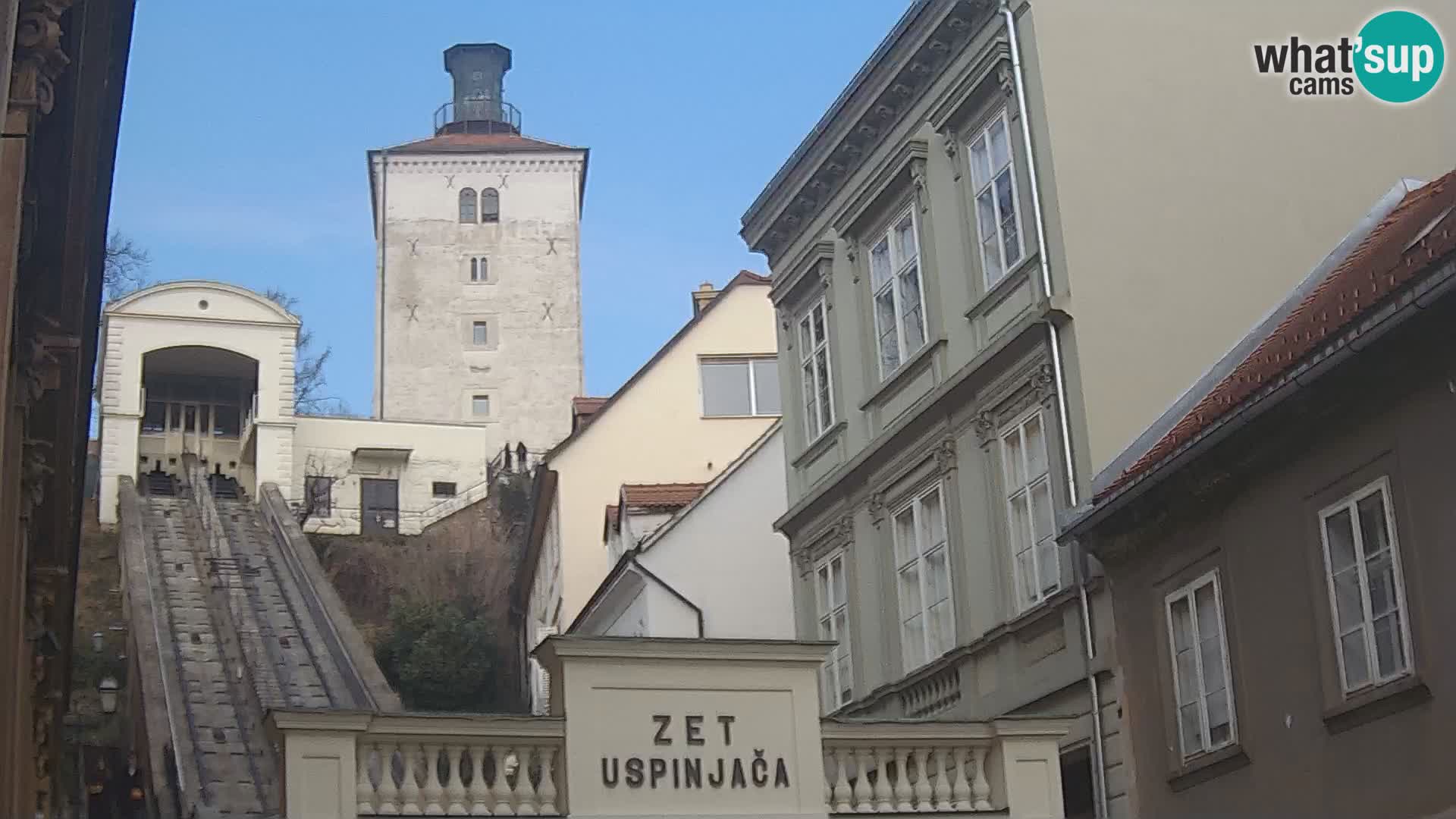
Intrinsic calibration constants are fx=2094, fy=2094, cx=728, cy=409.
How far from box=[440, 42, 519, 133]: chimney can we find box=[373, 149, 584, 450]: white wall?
13.0 meters

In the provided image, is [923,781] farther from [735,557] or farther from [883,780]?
[735,557]

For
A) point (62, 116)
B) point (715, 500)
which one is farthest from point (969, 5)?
point (715, 500)

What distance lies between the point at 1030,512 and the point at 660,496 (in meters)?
16.0

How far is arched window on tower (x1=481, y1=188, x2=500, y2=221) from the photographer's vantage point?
85812 millimetres

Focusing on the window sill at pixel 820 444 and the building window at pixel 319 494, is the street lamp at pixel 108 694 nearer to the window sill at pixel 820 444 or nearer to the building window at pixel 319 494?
the window sill at pixel 820 444

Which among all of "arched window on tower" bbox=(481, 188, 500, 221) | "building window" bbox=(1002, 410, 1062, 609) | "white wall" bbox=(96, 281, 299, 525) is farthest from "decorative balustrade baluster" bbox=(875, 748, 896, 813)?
"arched window on tower" bbox=(481, 188, 500, 221)

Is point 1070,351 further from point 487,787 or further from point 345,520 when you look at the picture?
point 345,520

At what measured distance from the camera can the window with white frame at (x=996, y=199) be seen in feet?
68.0

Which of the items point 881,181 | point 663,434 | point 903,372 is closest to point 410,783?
point 903,372

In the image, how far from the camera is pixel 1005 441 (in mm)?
20812

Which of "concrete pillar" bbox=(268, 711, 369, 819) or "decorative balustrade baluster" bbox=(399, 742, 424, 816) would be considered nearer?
"concrete pillar" bbox=(268, 711, 369, 819)

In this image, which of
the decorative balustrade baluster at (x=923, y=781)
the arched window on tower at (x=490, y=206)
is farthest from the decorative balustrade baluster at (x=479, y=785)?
the arched window on tower at (x=490, y=206)

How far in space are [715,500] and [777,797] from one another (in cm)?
1766

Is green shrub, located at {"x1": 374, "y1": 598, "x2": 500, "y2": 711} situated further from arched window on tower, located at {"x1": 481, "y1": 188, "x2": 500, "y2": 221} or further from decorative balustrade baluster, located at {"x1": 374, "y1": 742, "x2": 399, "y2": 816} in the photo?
arched window on tower, located at {"x1": 481, "y1": 188, "x2": 500, "y2": 221}
